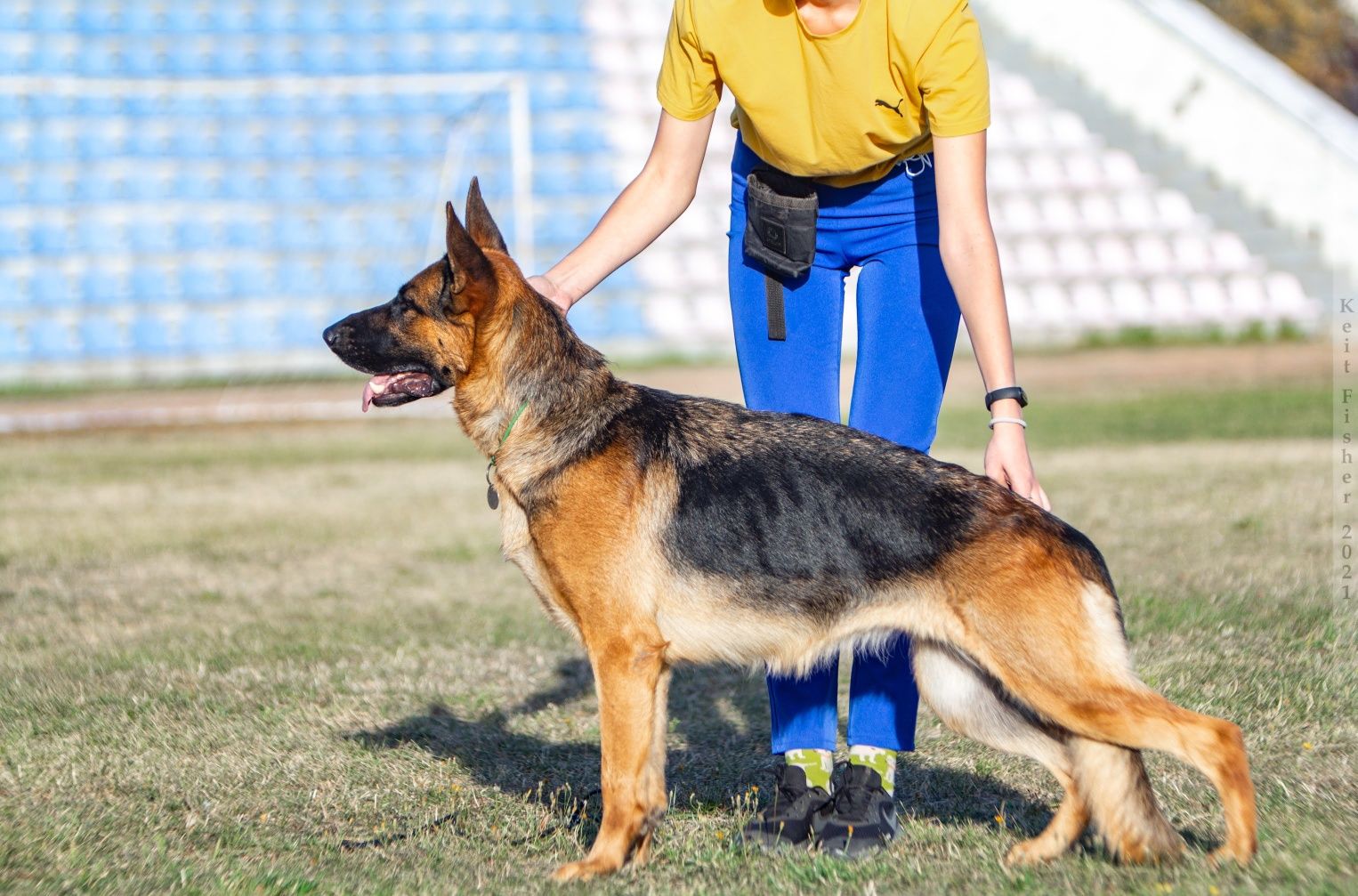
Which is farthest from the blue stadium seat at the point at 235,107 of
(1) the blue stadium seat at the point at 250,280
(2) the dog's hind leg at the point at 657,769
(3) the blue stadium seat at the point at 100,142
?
(2) the dog's hind leg at the point at 657,769

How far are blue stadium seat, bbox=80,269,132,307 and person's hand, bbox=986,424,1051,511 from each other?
1787 centimetres

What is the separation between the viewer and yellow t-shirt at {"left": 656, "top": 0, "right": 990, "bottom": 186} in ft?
12.2

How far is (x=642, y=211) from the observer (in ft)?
14.2

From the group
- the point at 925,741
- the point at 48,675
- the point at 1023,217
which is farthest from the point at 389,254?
the point at 925,741

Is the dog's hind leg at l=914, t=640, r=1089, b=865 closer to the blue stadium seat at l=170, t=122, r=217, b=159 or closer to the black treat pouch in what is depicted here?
the black treat pouch

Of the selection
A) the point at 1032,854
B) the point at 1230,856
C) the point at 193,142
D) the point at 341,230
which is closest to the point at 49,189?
the point at 193,142

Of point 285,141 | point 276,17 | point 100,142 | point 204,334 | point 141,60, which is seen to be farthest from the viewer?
point 276,17

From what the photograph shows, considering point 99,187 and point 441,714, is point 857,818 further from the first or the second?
point 99,187

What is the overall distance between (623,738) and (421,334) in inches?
49.8

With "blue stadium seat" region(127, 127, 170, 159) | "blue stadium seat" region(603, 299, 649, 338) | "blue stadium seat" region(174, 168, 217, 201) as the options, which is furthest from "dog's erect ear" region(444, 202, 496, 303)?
"blue stadium seat" region(127, 127, 170, 159)

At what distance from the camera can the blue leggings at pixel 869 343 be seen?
13.3ft

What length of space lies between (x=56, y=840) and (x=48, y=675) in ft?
7.12

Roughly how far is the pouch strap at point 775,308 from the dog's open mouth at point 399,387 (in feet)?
3.37

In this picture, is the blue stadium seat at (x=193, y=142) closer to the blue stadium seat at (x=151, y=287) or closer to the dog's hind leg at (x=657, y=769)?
the blue stadium seat at (x=151, y=287)
